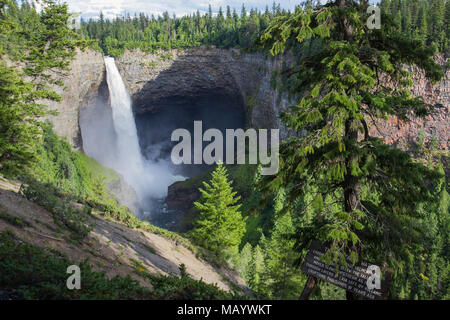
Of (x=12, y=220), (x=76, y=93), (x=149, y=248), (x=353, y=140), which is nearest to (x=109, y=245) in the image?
(x=149, y=248)

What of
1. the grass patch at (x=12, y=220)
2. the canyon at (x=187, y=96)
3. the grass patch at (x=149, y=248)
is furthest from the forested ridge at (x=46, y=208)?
the canyon at (x=187, y=96)

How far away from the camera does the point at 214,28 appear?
95.7 meters

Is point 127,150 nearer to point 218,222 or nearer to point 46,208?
point 218,222

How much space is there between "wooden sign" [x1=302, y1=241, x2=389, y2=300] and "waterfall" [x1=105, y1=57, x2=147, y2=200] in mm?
71544

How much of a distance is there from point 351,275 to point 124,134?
258ft

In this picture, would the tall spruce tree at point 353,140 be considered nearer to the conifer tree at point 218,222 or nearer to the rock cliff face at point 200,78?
the conifer tree at point 218,222

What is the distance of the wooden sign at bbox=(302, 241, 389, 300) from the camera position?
6.99 m

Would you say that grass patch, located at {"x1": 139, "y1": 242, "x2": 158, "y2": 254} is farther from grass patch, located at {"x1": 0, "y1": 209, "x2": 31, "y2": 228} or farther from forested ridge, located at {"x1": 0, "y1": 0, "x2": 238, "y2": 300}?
grass patch, located at {"x1": 0, "y1": 209, "x2": 31, "y2": 228}

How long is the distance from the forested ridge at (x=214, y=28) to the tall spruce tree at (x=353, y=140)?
26863mm

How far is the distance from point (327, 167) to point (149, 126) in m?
89.6

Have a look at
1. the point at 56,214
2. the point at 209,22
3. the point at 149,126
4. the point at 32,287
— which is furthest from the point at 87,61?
the point at 32,287

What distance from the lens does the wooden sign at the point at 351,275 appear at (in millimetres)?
6988

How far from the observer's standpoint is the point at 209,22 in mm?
102062

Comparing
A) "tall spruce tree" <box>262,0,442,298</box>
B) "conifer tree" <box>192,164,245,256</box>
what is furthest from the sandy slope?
"tall spruce tree" <box>262,0,442,298</box>
